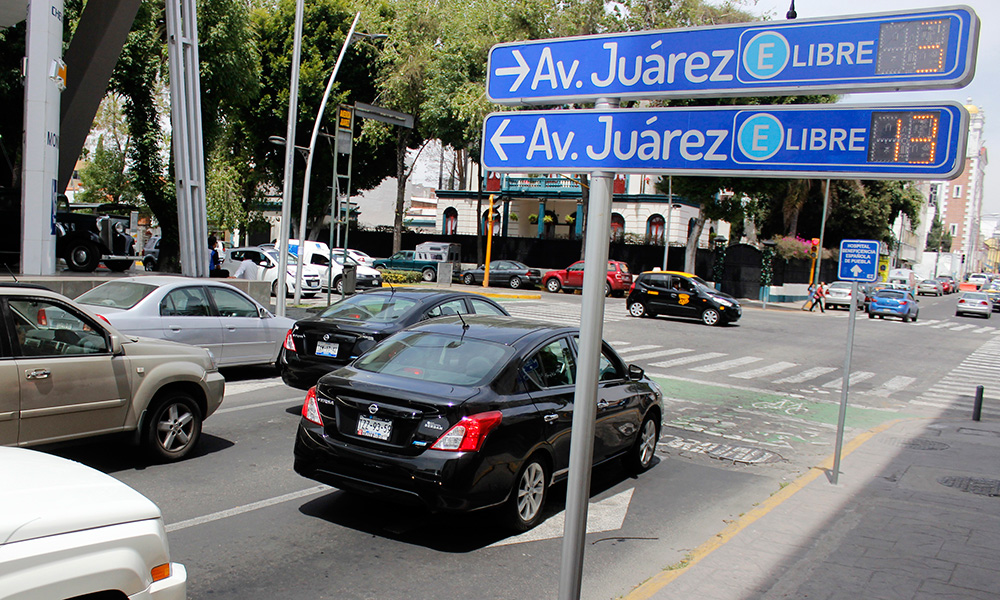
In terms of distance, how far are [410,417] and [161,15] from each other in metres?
25.4

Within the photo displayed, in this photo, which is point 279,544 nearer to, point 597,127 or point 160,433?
point 160,433

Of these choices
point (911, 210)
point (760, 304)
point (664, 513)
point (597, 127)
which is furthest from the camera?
point (911, 210)

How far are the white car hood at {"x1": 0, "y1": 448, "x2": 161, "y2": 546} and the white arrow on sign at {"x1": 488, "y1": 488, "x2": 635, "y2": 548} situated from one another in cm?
315

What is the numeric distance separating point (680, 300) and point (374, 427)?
2280 centimetres

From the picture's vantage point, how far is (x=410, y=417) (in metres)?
5.47

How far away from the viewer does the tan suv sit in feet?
19.1

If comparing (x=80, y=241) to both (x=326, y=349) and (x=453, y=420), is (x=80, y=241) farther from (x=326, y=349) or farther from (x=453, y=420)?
(x=453, y=420)

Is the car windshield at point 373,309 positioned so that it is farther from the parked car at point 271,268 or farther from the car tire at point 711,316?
the car tire at point 711,316

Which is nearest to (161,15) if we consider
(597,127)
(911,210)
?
(597,127)

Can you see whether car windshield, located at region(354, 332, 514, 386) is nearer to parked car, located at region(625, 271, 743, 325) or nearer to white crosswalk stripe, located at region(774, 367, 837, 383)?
white crosswalk stripe, located at region(774, 367, 837, 383)

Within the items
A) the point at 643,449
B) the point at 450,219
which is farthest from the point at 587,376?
the point at 450,219

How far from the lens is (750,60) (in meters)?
2.96

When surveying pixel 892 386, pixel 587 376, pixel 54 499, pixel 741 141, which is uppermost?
pixel 741 141

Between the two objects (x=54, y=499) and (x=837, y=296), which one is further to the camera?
(x=837, y=296)
